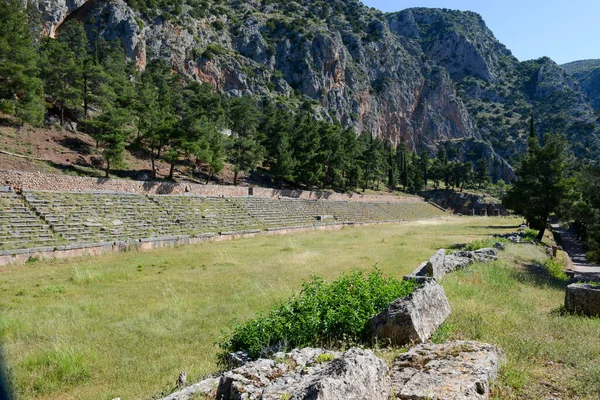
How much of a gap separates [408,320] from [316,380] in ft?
9.55

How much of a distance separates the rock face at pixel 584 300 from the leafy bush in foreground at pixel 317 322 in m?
4.59

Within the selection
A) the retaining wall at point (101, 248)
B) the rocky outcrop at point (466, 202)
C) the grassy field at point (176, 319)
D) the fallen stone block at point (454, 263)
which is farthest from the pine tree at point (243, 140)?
the rocky outcrop at point (466, 202)

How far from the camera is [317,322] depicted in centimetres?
607

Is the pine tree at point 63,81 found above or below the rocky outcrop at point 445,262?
above

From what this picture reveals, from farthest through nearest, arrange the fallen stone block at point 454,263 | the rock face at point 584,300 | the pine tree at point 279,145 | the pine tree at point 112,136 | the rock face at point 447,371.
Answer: the pine tree at point 279,145, the pine tree at point 112,136, the fallen stone block at point 454,263, the rock face at point 584,300, the rock face at point 447,371

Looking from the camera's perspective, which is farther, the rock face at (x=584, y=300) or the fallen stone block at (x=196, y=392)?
the rock face at (x=584, y=300)

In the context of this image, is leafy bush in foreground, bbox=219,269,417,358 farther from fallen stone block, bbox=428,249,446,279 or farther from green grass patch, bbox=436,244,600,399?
fallen stone block, bbox=428,249,446,279

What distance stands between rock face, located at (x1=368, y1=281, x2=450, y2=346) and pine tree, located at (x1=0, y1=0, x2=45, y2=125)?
42.0m

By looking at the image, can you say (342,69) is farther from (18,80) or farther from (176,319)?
(176,319)

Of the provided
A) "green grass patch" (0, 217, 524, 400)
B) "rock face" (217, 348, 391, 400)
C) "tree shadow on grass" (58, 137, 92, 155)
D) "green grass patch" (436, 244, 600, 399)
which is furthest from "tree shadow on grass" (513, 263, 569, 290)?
"tree shadow on grass" (58, 137, 92, 155)

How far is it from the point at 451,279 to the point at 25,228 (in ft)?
66.3

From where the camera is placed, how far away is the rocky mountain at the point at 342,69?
302ft

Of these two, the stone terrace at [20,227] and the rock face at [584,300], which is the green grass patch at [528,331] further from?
the stone terrace at [20,227]

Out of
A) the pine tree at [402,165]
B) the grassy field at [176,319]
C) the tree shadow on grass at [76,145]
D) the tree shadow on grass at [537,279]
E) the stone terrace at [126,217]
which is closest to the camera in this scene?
the grassy field at [176,319]
